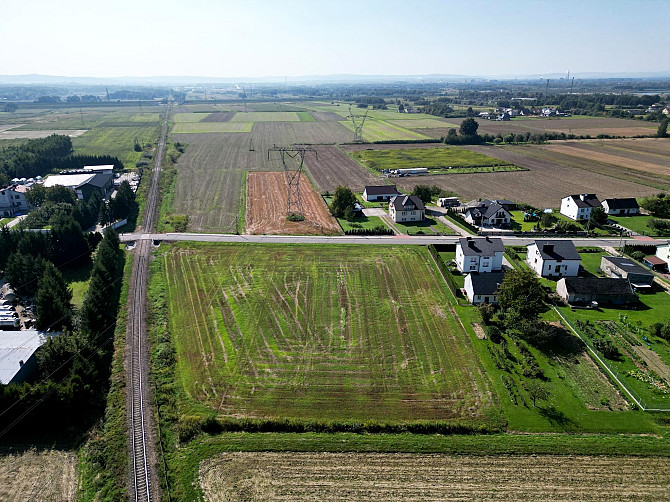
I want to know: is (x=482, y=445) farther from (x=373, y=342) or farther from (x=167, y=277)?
(x=167, y=277)

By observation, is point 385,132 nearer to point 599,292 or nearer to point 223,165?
point 223,165

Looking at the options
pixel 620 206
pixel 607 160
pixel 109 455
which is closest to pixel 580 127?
pixel 607 160

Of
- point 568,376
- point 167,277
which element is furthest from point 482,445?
point 167,277

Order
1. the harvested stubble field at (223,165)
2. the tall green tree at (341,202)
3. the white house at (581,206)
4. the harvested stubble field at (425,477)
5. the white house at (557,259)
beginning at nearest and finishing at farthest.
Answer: the harvested stubble field at (425,477)
the white house at (557,259)
the white house at (581,206)
the tall green tree at (341,202)
the harvested stubble field at (223,165)

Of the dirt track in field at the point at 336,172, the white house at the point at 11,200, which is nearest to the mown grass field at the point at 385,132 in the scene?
the dirt track in field at the point at 336,172

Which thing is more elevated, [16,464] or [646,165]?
[646,165]

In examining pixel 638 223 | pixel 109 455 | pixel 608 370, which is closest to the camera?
pixel 109 455

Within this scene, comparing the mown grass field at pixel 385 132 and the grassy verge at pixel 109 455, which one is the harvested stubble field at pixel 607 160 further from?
the grassy verge at pixel 109 455
